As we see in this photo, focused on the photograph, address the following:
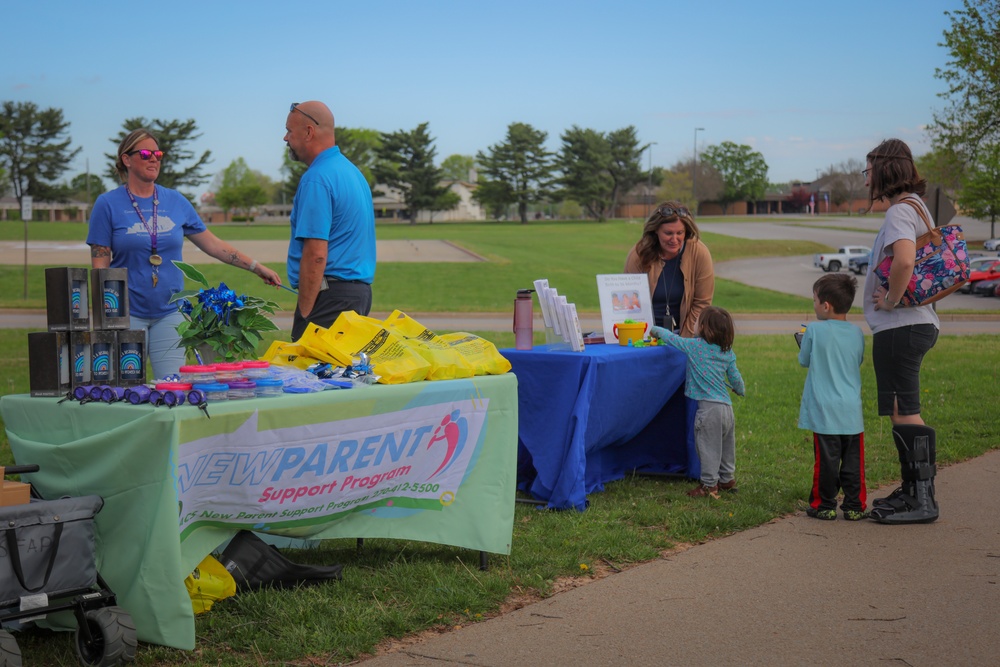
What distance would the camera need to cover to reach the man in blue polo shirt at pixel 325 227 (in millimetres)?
5344

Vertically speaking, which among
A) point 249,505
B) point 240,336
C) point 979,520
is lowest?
point 979,520

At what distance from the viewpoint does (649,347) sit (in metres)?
6.70

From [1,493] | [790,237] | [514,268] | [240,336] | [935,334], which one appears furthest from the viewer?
[790,237]

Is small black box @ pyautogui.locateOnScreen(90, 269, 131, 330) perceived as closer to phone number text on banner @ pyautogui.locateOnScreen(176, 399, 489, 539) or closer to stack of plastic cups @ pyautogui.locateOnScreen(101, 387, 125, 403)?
stack of plastic cups @ pyautogui.locateOnScreen(101, 387, 125, 403)

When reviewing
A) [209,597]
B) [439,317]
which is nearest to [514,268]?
[439,317]

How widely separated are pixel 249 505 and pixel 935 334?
13.7ft

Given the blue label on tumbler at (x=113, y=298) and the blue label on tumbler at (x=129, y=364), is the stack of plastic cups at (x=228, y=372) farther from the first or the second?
the blue label on tumbler at (x=113, y=298)

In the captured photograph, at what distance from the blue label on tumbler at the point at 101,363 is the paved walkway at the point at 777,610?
1.65m

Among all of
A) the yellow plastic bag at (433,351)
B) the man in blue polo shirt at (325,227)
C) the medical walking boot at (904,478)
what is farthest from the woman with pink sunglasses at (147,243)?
the medical walking boot at (904,478)

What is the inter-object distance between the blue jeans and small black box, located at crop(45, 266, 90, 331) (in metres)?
1.63

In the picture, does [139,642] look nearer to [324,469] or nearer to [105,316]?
[324,469]

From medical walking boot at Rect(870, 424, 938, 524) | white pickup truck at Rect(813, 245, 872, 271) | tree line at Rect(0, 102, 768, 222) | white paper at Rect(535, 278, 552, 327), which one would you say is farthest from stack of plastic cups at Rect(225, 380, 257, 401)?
tree line at Rect(0, 102, 768, 222)

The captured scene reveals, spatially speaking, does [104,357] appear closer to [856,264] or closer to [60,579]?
[60,579]

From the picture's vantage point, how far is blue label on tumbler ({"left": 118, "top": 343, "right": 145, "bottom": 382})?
416 centimetres
